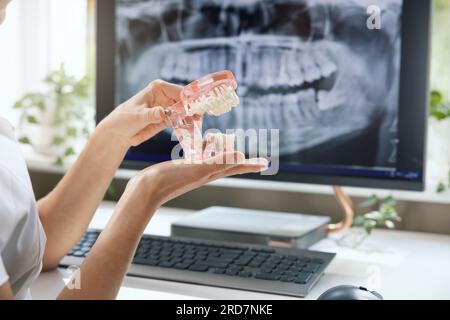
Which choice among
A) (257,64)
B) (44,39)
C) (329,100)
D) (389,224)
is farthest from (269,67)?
(44,39)

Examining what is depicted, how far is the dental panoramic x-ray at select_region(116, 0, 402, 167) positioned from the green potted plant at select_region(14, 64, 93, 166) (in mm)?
420

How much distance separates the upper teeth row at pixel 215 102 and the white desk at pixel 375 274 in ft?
0.86

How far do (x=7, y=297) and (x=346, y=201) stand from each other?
32.6 inches

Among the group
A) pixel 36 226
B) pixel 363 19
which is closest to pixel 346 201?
pixel 363 19

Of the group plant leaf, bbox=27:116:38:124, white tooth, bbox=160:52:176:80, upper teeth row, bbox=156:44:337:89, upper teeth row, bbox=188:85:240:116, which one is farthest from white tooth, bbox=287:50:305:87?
plant leaf, bbox=27:116:38:124

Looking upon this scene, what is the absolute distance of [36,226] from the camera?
3.11ft

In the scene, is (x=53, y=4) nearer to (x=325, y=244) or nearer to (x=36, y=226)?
(x=325, y=244)

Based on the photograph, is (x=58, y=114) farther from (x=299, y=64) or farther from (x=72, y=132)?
(x=299, y=64)

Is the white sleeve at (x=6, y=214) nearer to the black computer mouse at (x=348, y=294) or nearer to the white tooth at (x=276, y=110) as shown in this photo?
the black computer mouse at (x=348, y=294)

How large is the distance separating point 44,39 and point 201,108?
4.20ft

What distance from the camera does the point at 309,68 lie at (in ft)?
4.41

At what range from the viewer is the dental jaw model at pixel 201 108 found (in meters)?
1.01

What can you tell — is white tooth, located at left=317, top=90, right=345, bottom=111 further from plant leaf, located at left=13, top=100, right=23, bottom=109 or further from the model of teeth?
plant leaf, located at left=13, top=100, right=23, bottom=109

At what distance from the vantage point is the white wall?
215cm
